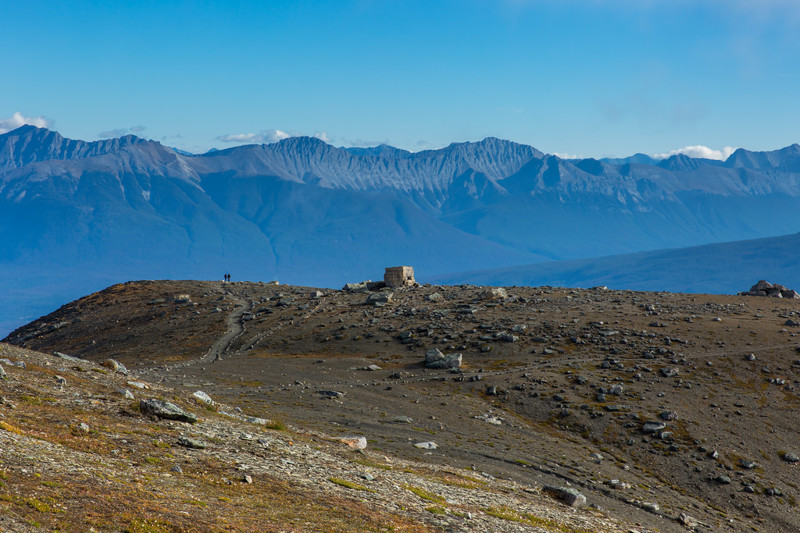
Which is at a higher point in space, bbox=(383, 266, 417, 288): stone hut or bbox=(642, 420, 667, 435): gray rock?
bbox=(383, 266, 417, 288): stone hut

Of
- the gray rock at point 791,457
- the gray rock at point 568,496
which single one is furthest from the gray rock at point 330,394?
the gray rock at point 791,457

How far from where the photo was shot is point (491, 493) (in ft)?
117

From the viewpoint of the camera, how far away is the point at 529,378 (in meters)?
65.6

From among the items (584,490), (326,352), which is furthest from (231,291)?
(584,490)

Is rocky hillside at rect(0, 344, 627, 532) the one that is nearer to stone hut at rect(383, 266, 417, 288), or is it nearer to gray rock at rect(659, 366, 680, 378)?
gray rock at rect(659, 366, 680, 378)

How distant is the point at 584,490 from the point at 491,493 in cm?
883

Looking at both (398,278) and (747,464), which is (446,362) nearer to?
(747,464)

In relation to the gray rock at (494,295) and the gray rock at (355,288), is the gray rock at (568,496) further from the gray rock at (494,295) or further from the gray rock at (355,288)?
the gray rock at (355,288)

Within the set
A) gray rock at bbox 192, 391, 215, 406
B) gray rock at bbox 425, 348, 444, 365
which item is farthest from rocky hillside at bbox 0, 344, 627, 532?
gray rock at bbox 425, 348, 444, 365

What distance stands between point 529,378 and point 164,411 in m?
37.2

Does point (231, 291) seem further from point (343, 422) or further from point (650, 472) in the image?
point (650, 472)

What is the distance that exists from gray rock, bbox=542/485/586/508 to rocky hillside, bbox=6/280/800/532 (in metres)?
0.82

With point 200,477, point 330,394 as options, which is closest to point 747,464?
point 330,394

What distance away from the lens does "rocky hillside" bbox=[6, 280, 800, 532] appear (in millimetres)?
46125
